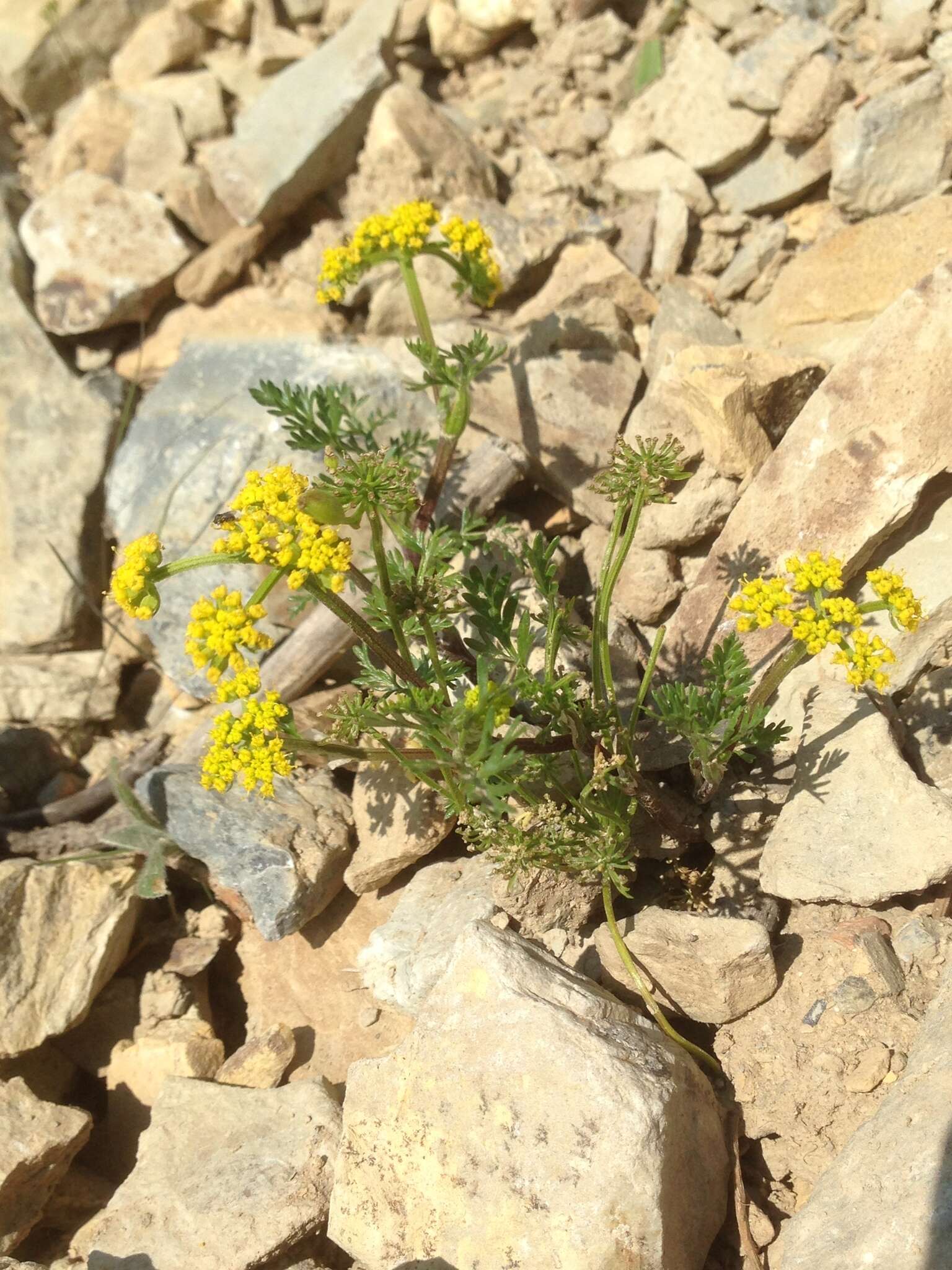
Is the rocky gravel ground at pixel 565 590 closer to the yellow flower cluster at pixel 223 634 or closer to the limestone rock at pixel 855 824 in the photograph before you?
the limestone rock at pixel 855 824

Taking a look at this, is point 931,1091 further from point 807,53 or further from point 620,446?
point 807,53

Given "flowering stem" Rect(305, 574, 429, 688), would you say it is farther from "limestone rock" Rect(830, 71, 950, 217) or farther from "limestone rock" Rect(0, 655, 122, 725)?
"limestone rock" Rect(830, 71, 950, 217)

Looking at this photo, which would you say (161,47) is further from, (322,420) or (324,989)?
(324,989)

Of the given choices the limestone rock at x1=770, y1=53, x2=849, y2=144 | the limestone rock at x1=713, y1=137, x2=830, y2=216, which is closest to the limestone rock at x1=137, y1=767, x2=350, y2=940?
the limestone rock at x1=713, y1=137, x2=830, y2=216

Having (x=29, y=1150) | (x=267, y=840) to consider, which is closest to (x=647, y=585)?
(x=267, y=840)

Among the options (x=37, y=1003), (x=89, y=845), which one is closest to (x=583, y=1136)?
(x=37, y=1003)

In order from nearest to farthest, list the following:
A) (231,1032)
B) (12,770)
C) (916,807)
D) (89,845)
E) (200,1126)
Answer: (916,807), (200,1126), (231,1032), (89,845), (12,770)
